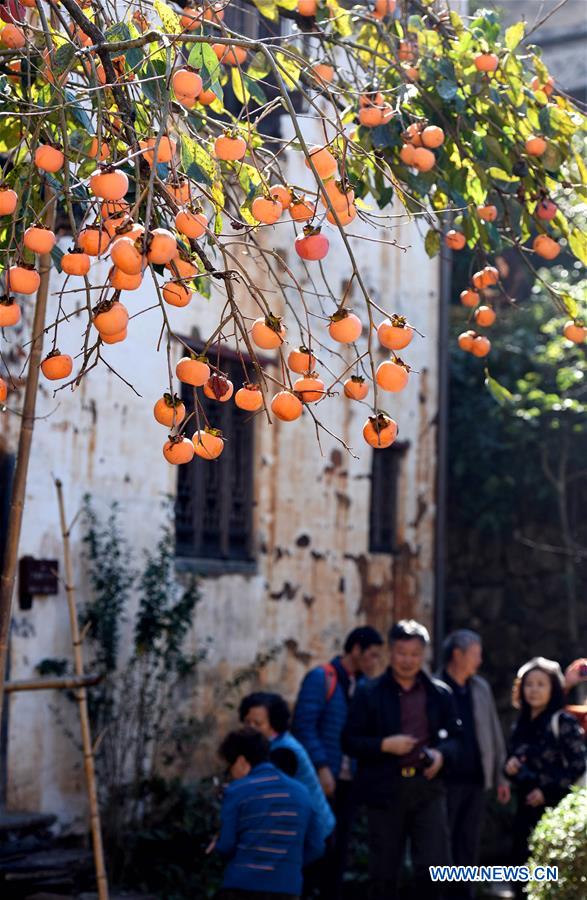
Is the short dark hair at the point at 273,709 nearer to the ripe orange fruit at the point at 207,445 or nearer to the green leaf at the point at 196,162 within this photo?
the green leaf at the point at 196,162

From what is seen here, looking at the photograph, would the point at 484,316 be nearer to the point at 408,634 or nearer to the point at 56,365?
the point at 56,365

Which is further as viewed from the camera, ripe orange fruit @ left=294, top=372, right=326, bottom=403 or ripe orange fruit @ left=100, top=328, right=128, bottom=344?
ripe orange fruit @ left=294, top=372, right=326, bottom=403

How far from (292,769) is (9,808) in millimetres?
1927

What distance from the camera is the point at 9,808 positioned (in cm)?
720

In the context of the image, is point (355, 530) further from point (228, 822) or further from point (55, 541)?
point (228, 822)

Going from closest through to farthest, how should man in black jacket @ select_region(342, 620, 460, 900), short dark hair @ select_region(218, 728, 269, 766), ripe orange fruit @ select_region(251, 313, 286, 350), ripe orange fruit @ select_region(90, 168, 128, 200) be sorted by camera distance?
ripe orange fruit @ select_region(90, 168, 128, 200) → ripe orange fruit @ select_region(251, 313, 286, 350) → short dark hair @ select_region(218, 728, 269, 766) → man in black jacket @ select_region(342, 620, 460, 900)

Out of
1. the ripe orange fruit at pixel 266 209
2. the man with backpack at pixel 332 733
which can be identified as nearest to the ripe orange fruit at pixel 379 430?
the ripe orange fruit at pixel 266 209

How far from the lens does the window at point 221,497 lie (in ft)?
29.2

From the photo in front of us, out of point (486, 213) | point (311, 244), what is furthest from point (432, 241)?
point (311, 244)

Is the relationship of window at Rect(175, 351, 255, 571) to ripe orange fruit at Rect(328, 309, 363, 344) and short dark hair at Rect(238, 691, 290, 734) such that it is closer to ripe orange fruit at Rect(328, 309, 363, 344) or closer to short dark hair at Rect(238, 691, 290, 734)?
short dark hair at Rect(238, 691, 290, 734)

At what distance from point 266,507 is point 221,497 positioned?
49cm

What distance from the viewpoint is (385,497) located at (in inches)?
449

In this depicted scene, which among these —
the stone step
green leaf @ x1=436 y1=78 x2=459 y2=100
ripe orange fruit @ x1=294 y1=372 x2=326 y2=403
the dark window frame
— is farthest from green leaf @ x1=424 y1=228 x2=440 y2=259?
the dark window frame

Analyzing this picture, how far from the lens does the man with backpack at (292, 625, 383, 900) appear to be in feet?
24.1
